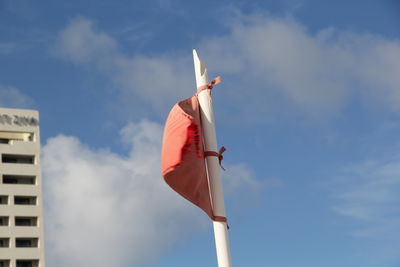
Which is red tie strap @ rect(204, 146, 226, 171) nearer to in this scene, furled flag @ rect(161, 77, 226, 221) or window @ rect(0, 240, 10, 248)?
furled flag @ rect(161, 77, 226, 221)

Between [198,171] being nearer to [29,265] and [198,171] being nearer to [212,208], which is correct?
[212,208]

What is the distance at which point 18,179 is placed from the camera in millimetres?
62719

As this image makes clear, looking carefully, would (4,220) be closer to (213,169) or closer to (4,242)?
(4,242)

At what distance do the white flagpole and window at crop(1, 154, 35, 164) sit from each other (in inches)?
1909

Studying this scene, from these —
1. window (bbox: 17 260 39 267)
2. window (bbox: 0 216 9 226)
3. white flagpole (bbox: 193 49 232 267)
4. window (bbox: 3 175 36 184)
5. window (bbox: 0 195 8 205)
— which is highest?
window (bbox: 3 175 36 184)

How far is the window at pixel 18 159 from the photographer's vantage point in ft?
206

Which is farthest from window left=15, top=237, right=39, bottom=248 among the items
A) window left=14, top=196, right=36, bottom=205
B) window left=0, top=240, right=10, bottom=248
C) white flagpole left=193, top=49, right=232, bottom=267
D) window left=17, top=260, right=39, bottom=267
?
white flagpole left=193, top=49, right=232, bottom=267

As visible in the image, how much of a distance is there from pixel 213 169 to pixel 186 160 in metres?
0.78

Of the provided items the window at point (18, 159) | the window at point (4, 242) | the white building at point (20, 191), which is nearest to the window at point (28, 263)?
the white building at point (20, 191)

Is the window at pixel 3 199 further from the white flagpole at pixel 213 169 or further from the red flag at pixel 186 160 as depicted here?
the red flag at pixel 186 160

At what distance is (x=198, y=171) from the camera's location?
16.5 metres

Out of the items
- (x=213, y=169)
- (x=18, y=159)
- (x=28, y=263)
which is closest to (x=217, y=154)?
(x=213, y=169)

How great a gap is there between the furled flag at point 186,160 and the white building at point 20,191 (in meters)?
45.8

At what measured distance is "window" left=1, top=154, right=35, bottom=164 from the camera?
62812 millimetres
